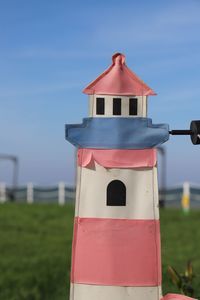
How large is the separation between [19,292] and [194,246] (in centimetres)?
336

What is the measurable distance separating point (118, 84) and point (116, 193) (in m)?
0.37

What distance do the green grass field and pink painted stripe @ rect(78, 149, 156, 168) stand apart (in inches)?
142

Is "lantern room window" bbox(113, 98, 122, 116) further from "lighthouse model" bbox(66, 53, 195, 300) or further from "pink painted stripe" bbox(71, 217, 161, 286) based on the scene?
"pink painted stripe" bbox(71, 217, 161, 286)

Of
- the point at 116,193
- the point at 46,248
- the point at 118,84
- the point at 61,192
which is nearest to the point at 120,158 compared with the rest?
the point at 116,193

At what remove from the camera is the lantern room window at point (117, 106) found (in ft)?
6.99

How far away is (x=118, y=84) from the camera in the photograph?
7.00 ft

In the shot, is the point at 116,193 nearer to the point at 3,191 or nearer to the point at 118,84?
the point at 118,84

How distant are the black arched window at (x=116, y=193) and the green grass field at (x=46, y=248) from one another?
141 inches

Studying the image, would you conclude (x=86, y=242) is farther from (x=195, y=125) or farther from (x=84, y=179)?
(x=195, y=125)

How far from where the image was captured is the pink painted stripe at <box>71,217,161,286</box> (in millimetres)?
2074

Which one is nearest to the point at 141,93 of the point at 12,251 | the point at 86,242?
the point at 86,242

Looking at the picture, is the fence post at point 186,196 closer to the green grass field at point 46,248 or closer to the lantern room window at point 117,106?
the green grass field at point 46,248

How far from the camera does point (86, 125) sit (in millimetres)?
2129

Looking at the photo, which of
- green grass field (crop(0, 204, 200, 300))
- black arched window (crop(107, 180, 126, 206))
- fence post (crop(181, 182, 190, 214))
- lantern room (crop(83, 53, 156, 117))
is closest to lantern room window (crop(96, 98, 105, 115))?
lantern room (crop(83, 53, 156, 117))
